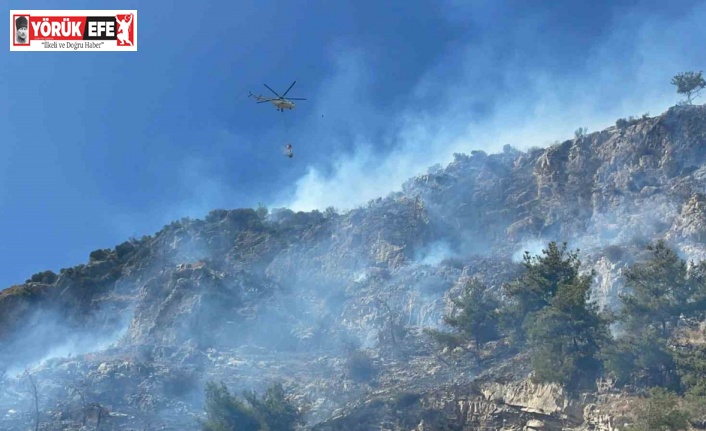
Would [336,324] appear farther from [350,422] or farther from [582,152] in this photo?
[582,152]

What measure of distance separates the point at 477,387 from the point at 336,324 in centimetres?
2594

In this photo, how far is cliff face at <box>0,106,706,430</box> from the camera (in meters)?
53.4

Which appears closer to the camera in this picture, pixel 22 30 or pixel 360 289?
pixel 22 30

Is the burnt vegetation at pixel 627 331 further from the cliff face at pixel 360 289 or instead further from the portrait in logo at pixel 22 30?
the portrait in logo at pixel 22 30

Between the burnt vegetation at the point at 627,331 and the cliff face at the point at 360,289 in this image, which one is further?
the cliff face at the point at 360,289

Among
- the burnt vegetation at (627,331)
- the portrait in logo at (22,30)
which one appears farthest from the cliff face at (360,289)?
the portrait in logo at (22,30)

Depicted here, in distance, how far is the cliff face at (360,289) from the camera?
175ft

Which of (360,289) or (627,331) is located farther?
(360,289)

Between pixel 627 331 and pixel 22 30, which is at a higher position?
pixel 22 30

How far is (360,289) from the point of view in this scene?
7950 centimetres

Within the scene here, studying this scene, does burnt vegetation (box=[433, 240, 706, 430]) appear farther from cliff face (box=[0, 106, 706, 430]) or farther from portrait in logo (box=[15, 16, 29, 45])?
portrait in logo (box=[15, 16, 29, 45])

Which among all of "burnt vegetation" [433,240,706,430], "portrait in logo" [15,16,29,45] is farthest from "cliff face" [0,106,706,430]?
"portrait in logo" [15,16,29,45]

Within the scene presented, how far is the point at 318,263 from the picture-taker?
291ft

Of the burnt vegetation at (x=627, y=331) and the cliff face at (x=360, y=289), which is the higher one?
the cliff face at (x=360, y=289)
